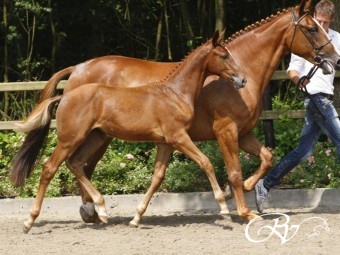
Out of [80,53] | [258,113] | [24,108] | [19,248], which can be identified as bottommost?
[80,53]

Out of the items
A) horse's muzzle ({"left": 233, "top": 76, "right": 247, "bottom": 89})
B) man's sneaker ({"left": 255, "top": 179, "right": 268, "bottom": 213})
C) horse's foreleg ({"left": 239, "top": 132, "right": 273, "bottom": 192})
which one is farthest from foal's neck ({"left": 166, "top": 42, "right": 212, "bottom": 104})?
man's sneaker ({"left": 255, "top": 179, "right": 268, "bottom": 213})

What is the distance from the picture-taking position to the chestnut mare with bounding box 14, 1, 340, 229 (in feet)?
28.4

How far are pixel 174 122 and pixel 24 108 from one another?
472cm

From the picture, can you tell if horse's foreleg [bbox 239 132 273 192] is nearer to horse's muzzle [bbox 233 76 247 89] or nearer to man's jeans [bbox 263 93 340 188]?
man's jeans [bbox 263 93 340 188]

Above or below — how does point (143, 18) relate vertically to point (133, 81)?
below

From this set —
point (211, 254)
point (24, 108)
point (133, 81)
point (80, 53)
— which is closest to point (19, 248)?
point (211, 254)

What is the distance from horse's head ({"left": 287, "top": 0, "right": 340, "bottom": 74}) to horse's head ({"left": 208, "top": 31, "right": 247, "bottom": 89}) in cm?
66

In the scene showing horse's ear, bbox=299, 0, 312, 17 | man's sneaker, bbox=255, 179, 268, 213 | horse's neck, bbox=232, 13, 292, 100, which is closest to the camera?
horse's ear, bbox=299, 0, 312, 17

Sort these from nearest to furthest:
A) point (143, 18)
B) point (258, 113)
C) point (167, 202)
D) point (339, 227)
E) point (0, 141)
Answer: point (339, 227) → point (258, 113) → point (167, 202) → point (0, 141) → point (143, 18)

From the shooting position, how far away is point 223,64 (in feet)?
28.0

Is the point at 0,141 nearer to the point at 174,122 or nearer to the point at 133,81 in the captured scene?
the point at 133,81

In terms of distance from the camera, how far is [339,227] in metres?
8.13

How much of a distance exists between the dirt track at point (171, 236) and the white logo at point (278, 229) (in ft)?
0.04

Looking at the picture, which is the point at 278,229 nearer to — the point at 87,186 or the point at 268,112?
the point at 87,186
